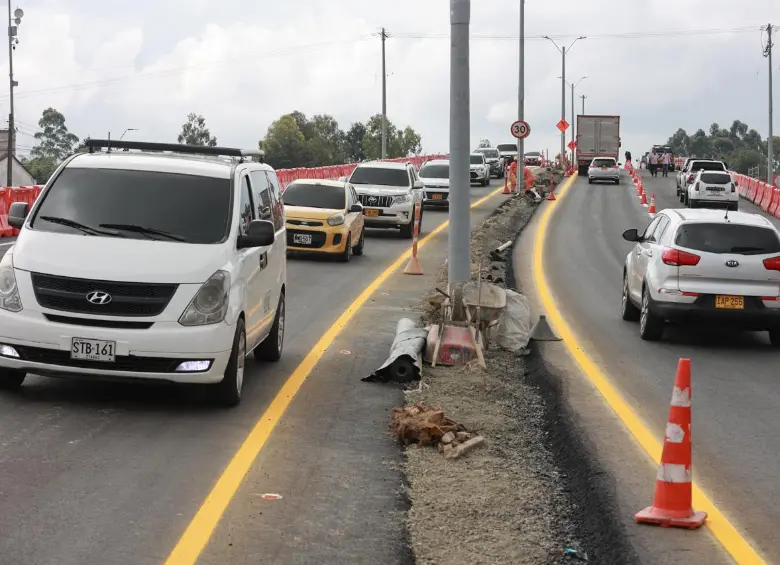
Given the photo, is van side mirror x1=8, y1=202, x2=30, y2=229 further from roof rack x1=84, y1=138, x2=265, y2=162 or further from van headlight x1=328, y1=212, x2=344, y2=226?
van headlight x1=328, y1=212, x2=344, y2=226

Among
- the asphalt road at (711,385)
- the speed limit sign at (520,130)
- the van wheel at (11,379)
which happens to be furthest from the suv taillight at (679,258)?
the speed limit sign at (520,130)

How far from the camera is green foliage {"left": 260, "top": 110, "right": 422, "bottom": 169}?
162000 millimetres

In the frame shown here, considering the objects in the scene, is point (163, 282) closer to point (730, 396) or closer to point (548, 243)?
point (730, 396)

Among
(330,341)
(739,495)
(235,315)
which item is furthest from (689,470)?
(330,341)

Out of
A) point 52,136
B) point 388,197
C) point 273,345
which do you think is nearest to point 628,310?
point 273,345

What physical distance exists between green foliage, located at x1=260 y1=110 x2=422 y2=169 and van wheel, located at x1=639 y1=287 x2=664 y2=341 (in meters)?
135

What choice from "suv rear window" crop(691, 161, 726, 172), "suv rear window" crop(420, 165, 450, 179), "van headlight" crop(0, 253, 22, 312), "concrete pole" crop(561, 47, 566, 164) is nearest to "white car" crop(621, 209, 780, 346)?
"van headlight" crop(0, 253, 22, 312)

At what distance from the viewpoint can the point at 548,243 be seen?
31.1 metres

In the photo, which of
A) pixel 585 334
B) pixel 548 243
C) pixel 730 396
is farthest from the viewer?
pixel 548 243

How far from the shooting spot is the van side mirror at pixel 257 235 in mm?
10250

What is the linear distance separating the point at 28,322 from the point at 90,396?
0.96 m

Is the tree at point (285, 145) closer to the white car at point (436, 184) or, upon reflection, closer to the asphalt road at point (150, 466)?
the white car at point (436, 184)

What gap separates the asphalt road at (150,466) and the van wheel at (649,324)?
4699mm

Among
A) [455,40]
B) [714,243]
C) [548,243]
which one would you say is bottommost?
[548,243]
